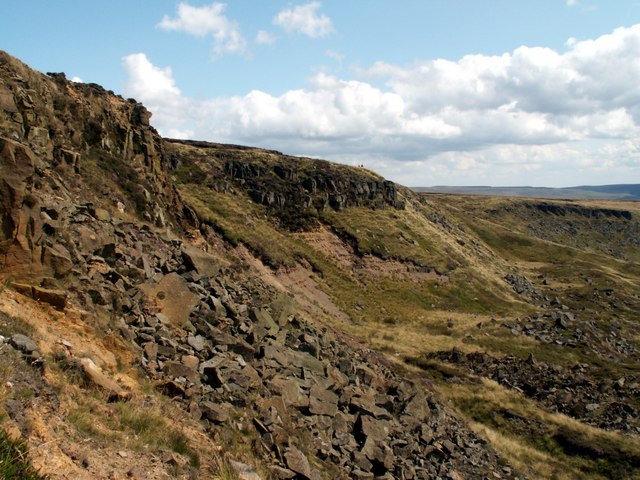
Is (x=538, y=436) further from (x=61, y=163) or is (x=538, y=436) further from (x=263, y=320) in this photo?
(x=61, y=163)

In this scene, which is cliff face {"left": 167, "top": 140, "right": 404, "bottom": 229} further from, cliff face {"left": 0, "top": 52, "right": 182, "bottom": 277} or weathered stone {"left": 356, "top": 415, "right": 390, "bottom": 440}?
weathered stone {"left": 356, "top": 415, "right": 390, "bottom": 440}

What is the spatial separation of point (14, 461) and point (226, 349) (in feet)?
30.5

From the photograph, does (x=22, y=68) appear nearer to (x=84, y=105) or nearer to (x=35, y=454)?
(x=84, y=105)

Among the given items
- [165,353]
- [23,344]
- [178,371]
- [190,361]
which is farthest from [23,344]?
[190,361]

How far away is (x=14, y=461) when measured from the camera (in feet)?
18.8

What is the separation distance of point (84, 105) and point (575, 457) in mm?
37762

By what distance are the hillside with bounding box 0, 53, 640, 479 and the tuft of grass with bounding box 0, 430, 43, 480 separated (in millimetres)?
72

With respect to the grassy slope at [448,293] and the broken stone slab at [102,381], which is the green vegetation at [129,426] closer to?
the broken stone slab at [102,381]

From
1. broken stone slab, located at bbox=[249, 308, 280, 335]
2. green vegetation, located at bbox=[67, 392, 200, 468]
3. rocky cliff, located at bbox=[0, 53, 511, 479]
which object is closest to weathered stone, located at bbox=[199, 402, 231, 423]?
rocky cliff, located at bbox=[0, 53, 511, 479]

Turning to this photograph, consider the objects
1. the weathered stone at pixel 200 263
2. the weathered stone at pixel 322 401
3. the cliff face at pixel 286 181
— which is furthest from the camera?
the cliff face at pixel 286 181

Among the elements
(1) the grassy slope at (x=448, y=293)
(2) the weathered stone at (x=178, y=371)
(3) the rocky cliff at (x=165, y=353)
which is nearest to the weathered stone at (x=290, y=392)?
(3) the rocky cliff at (x=165, y=353)

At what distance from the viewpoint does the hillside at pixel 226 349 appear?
899cm

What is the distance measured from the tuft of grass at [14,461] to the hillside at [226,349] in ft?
0.23

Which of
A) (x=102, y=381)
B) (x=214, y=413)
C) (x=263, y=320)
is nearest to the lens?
(x=102, y=381)
